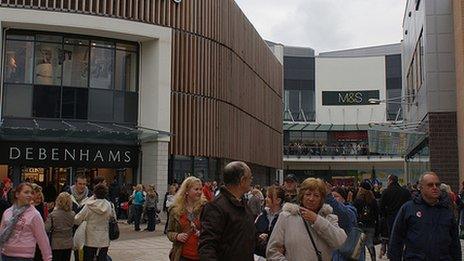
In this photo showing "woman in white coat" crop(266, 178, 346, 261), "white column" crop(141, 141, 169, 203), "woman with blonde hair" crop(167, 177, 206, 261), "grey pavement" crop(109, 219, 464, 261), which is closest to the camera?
"woman in white coat" crop(266, 178, 346, 261)

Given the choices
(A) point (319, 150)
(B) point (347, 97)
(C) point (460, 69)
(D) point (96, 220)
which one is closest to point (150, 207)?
(C) point (460, 69)

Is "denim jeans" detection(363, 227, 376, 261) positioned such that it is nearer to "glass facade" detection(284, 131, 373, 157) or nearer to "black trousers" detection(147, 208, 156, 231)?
"black trousers" detection(147, 208, 156, 231)

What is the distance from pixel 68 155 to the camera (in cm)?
2436

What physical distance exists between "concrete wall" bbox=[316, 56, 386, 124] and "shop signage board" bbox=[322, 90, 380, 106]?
326 millimetres

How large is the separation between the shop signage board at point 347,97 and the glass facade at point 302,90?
4.60 feet

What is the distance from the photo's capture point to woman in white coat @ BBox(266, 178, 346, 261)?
4.70 m

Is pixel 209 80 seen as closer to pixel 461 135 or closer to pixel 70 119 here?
pixel 70 119

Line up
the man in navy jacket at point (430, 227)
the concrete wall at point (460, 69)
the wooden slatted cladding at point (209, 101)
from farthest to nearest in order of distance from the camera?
the wooden slatted cladding at point (209, 101), the concrete wall at point (460, 69), the man in navy jacket at point (430, 227)

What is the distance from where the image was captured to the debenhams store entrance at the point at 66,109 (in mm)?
23656

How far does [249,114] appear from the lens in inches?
1419

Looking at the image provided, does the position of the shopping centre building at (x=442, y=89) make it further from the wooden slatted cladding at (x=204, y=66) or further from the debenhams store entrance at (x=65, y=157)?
the debenhams store entrance at (x=65, y=157)

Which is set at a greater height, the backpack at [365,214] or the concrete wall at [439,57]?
the concrete wall at [439,57]

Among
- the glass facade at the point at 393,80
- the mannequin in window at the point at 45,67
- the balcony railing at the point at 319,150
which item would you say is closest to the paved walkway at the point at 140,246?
the mannequin in window at the point at 45,67

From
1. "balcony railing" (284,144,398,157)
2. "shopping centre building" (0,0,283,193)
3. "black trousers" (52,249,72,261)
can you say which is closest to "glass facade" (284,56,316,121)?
"balcony railing" (284,144,398,157)
